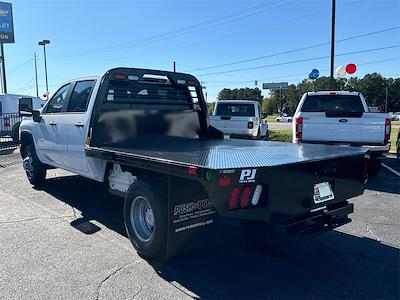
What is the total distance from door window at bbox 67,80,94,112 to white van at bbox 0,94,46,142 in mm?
12422

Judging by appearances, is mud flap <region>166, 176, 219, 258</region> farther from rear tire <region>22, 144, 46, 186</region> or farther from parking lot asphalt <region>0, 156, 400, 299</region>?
rear tire <region>22, 144, 46, 186</region>

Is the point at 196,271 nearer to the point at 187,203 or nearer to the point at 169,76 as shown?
the point at 187,203

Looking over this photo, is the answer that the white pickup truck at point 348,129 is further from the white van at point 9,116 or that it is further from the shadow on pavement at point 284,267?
the white van at point 9,116

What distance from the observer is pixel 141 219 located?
170 inches

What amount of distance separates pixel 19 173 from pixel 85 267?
7020 mm

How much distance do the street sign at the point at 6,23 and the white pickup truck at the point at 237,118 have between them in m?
29.3

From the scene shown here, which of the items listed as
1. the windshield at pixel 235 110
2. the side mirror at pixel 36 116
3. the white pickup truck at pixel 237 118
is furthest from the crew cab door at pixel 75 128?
the windshield at pixel 235 110

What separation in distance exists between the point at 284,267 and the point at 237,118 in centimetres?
968

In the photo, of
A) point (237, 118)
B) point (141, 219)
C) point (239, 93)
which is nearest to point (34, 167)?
point (141, 219)

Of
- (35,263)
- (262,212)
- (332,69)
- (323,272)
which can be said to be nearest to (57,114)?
(35,263)

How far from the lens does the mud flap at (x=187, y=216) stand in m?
3.68

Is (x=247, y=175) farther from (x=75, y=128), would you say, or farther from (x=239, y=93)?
(x=239, y=93)

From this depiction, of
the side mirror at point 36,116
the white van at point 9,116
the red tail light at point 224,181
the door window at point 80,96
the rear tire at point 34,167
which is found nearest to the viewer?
the red tail light at point 224,181

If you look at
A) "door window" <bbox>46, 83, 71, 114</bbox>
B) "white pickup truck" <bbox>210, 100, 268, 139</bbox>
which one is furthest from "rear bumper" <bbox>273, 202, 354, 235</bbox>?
"white pickup truck" <bbox>210, 100, 268, 139</bbox>
